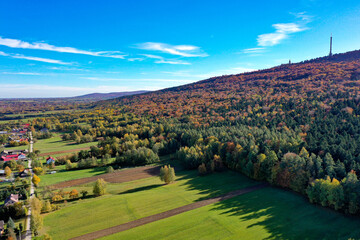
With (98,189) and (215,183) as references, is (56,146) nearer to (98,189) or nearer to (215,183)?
(98,189)

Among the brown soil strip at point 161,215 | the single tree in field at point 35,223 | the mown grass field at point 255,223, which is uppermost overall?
the single tree in field at point 35,223

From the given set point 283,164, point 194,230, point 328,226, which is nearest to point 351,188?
point 328,226

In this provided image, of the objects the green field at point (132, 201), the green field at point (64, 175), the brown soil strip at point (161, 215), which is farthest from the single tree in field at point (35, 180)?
the brown soil strip at point (161, 215)

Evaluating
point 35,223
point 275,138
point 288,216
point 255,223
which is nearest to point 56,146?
point 35,223

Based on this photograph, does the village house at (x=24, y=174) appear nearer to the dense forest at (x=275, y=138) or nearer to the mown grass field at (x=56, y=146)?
the dense forest at (x=275, y=138)

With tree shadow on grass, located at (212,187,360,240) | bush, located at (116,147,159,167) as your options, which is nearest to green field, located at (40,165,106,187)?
bush, located at (116,147,159,167)
